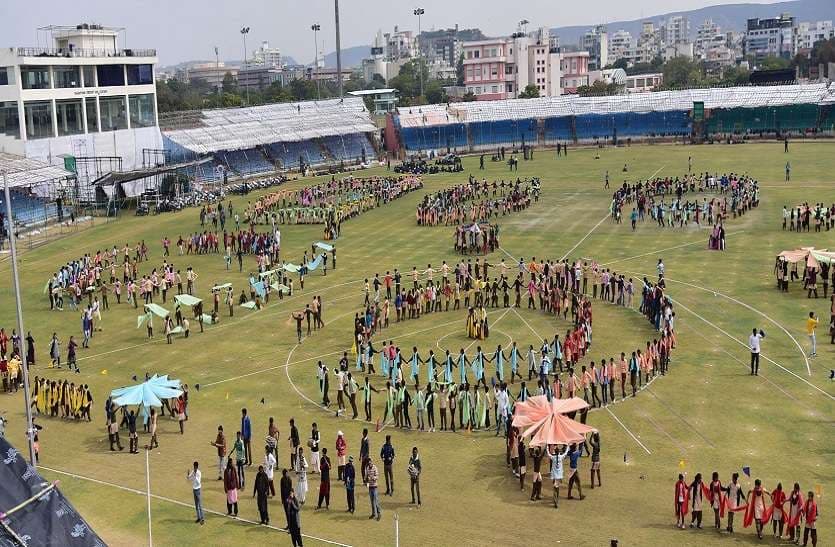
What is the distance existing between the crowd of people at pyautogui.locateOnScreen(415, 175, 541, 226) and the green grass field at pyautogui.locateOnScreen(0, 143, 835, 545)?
3789mm

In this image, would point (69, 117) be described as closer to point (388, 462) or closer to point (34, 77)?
point (34, 77)

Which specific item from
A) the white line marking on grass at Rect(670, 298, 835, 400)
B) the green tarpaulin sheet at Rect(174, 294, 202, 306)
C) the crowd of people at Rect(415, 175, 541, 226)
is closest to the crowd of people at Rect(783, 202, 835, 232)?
the white line marking on grass at Rect(670, 298, 835, 400)

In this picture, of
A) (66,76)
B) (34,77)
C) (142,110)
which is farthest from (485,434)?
(142,110)

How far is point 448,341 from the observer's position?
2977cm

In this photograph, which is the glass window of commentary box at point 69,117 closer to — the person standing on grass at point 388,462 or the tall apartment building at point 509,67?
the person standing on grass at point 388,462

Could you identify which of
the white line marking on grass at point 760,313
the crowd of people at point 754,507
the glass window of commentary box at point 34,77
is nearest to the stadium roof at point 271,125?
the glass window of commentary box at point 34,77

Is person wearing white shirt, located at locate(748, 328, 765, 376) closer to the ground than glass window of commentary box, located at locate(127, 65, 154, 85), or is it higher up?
closer to the ground

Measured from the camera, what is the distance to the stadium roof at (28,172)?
5272 cm

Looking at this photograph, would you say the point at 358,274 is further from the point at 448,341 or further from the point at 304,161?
the point at 304,161

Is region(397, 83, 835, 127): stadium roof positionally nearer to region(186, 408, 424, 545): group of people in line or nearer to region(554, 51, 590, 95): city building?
region(186, 408, 424, 545): group of people in line

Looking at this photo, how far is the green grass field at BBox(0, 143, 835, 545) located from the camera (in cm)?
1800

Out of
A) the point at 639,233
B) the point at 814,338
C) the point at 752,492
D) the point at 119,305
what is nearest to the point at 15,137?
the point at 119,305

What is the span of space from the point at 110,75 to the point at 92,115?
3.19 m

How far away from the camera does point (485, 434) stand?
22.1 m
